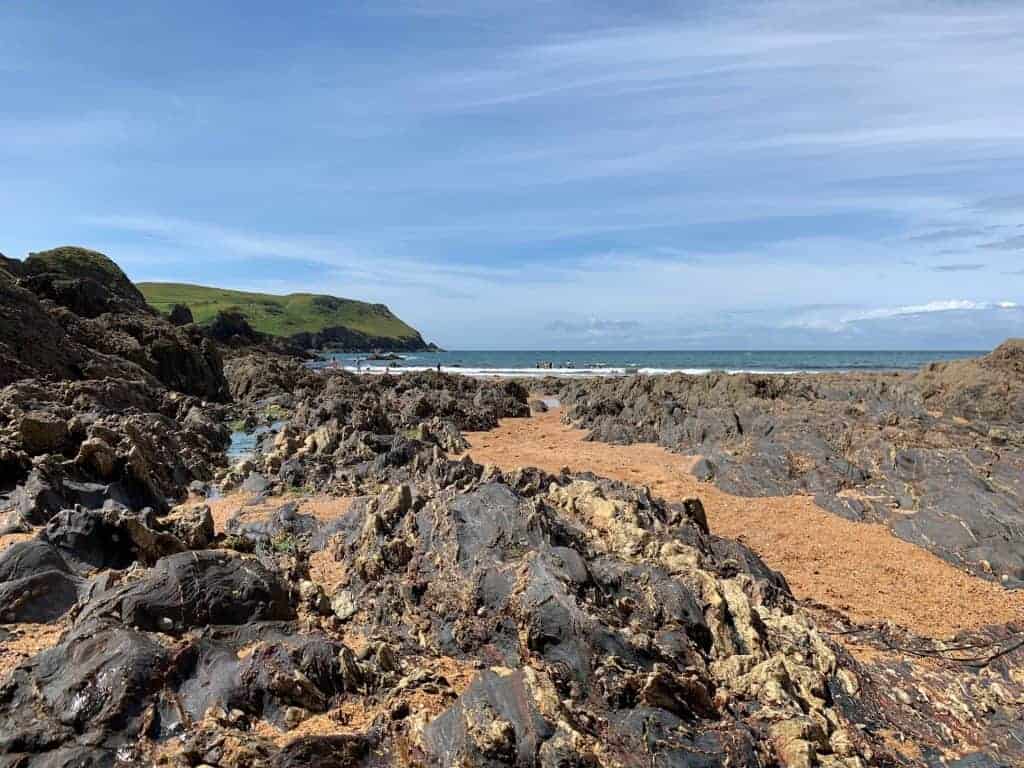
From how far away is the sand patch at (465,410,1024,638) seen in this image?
33.9 feet

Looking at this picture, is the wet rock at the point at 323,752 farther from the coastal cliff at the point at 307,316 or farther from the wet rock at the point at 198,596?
the coastal cliff at the point at 307,316

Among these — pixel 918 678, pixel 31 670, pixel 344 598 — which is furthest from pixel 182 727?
pixel 918 678

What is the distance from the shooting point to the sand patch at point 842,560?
10.3 meters

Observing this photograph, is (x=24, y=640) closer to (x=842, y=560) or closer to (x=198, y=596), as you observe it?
(x=198, y=596)

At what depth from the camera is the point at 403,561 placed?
27.6 feet

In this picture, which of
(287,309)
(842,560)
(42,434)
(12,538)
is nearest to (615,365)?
(842,560)

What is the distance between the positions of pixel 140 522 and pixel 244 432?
724 inches

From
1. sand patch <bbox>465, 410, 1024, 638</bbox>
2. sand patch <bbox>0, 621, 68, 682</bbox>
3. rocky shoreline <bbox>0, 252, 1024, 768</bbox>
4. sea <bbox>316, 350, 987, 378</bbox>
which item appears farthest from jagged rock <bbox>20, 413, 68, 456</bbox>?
sea <bbox>316, 350, 987, 378</bbox>

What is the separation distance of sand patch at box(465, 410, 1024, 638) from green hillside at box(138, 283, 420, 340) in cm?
12201

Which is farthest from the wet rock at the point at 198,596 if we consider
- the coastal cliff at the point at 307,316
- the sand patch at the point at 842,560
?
the coastal cliff at the point at 307,316

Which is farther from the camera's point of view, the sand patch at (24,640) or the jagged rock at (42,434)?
the jagged rock at (42,434)

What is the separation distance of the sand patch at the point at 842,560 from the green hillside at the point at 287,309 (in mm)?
122009

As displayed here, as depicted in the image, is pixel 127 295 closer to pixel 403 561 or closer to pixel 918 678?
pixel 403 561

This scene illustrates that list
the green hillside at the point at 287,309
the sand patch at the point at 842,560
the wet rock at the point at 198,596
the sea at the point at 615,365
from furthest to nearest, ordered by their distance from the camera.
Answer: the green hillside at the point at 287,309
the sea at the point at 615,365
the sand patch at the point at 842,560
the wet rock at the point at 198,596
